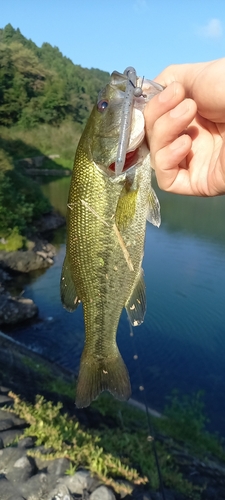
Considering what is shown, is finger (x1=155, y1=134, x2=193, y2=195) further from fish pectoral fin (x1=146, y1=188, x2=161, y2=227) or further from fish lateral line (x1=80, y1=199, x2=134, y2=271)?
fish lateral line (x1=80, y1=199, x2=134, y2=271)

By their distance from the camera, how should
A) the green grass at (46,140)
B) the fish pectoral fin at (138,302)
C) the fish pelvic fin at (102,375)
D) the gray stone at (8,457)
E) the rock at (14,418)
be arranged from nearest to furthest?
the fish pectoral fin at (138,302) → the fish pelvic fin at (102,375) → the gray stone at (8,457) → the rock at (14,418) → the green grass at (46,140)

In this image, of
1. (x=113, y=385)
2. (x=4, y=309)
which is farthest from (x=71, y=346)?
(x=113, y=385)

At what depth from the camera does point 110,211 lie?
2295mm

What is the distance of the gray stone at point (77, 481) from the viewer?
4129 mm

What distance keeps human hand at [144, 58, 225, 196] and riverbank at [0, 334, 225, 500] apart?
3.20m

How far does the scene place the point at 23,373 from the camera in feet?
26.8

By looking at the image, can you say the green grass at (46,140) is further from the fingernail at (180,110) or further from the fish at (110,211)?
the fingernail at (180,110)

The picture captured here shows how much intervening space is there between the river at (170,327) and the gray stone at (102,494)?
502 centimetres

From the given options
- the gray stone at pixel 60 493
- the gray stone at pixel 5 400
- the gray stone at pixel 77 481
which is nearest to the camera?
the gray stone at pixel 60 493

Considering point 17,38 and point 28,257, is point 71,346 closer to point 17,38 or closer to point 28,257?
point 28,257

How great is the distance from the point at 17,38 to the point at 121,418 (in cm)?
10519

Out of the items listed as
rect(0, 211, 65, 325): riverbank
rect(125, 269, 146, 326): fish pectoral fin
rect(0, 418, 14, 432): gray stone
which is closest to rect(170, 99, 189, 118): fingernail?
rect(125, 269, 146, 326): fish pectoral fin

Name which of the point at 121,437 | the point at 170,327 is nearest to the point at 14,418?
the point at 121,437

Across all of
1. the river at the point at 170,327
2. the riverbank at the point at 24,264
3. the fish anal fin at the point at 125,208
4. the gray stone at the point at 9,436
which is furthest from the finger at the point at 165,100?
the riverbank at the point at 24,264
